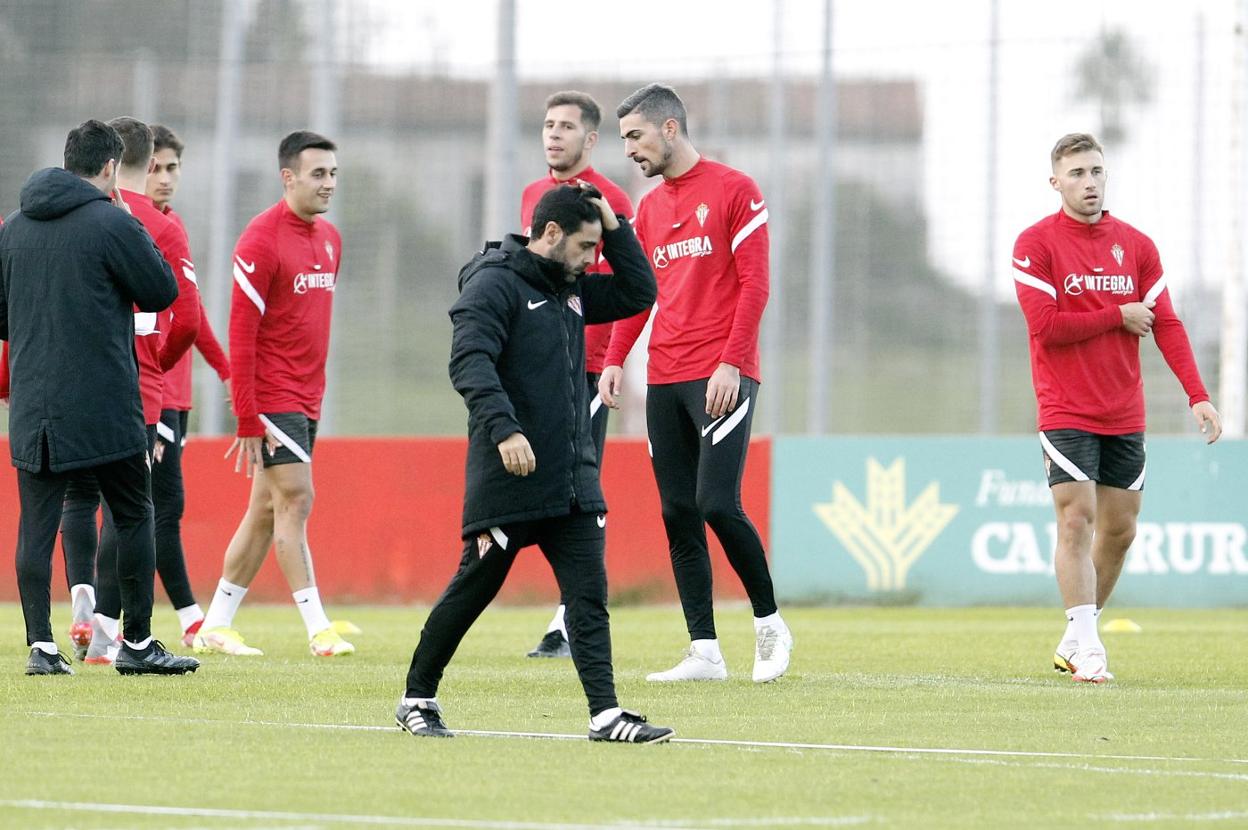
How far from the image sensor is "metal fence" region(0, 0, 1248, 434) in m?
17.1

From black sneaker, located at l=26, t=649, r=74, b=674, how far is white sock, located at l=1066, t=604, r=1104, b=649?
4.09m

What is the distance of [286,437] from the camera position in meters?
9.97

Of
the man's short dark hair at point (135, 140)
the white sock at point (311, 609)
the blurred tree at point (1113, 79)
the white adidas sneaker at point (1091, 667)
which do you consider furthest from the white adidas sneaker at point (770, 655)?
the blurred tree at point (1113, 79)

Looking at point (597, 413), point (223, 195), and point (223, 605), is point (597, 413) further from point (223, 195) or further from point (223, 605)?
point (223, 195)

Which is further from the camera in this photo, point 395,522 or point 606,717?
point 395,522

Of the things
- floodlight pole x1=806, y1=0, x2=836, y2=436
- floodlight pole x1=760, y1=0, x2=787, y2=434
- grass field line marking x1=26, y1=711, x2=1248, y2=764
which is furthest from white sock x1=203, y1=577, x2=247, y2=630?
floodlight pole x1=806, y1=0, x2=836, y2=436

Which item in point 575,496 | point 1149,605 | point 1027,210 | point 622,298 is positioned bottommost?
point 1149,605

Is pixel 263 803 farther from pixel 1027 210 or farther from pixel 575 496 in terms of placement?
pixel 1027 210

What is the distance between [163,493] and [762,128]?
947 centimetres

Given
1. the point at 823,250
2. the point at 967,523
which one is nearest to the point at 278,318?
the point at 967,523

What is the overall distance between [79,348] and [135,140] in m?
1.55

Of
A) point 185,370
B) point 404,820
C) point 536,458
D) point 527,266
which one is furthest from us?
point 185,370

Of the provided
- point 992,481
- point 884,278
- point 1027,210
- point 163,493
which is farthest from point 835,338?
point 163,493

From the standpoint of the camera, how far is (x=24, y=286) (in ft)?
27.3
